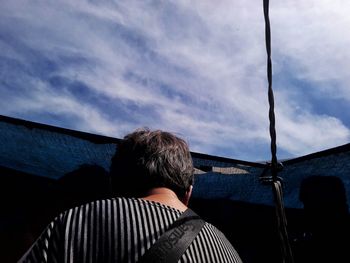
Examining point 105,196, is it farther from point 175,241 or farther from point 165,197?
point 175,241

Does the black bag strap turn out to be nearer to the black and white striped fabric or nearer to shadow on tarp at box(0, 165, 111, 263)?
the black and white striped fabric

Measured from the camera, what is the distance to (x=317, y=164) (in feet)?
10.1

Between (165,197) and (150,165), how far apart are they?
179mm

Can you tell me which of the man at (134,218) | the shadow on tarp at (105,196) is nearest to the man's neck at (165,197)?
the man at (134,218)

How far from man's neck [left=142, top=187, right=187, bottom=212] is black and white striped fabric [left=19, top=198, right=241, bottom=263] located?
55 mm

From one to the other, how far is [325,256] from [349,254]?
24 cm

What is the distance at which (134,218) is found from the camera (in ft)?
4.43

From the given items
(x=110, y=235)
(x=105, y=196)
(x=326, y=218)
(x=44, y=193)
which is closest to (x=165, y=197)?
(x=110, y=235)

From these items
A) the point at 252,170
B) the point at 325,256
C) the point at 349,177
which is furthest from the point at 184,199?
the point at 325,256

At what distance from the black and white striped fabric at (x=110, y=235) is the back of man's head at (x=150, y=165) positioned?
175 millimetres

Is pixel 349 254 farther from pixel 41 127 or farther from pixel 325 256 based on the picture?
pixel 41 127

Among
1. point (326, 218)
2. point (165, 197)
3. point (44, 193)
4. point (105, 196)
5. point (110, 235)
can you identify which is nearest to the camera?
point (110, 235)

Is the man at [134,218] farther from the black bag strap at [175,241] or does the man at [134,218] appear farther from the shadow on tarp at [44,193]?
the shadow on tarp at [44,193]

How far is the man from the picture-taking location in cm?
125
